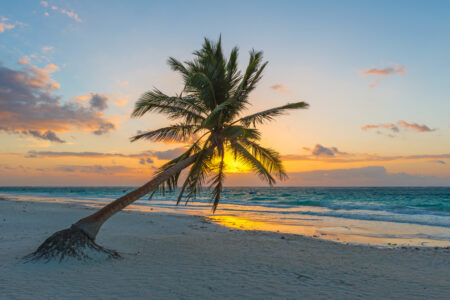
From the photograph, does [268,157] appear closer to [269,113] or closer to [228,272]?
[269,113]

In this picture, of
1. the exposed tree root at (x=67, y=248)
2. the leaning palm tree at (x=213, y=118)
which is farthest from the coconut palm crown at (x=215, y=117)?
the exposed tree root at (x=67, y=248)

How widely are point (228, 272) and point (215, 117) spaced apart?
471 cm

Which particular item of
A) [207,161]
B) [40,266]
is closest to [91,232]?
[40,266]

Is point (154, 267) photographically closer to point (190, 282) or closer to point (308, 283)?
point (190, 282)

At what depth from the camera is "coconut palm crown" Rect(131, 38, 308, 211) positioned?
1018cm

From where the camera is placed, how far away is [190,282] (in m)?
6.52

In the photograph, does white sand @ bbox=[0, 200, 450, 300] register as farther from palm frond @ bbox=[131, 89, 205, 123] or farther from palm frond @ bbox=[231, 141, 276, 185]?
palm frond @ bbox=[131, 89, 205, 123]

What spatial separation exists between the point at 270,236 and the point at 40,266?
8.89 metres

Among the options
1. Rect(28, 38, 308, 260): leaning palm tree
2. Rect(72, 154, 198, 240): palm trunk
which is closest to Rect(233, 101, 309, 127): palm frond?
Rect(28, 38, 308, 260): leaning palm tree

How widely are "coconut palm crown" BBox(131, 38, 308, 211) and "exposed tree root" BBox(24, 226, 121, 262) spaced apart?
2.98 meters

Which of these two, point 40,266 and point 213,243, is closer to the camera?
point 40,266

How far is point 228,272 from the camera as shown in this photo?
7.35m

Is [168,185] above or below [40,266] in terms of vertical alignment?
above

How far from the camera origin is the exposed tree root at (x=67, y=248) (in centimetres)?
743
